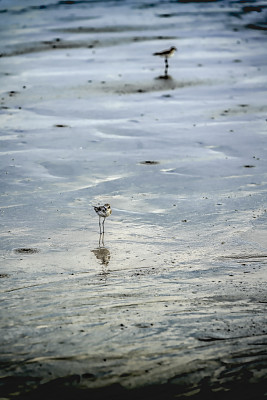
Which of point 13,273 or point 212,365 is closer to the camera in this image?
point 212,365

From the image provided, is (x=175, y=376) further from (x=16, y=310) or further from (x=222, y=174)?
(x=222, y=174)

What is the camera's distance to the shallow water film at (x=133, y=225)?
14.9 ft

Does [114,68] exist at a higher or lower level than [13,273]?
higher

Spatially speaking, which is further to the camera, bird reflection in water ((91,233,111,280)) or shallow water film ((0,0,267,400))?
bird reflection in water ((91,233,111,280))

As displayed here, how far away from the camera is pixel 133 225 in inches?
294

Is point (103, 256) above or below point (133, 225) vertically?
below

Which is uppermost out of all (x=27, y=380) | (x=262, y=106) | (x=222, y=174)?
(x=262, y=106)

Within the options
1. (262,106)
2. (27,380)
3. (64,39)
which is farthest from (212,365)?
(64,39)

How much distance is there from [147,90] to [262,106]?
2642mm

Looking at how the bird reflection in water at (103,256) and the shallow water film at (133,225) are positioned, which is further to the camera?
the bird reflection in water at (103,256)

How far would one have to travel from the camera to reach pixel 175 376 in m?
4.41

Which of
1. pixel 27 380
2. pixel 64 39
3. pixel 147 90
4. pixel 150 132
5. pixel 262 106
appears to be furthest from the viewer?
pixel 64 39

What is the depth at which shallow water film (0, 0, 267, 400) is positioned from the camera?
454 cm

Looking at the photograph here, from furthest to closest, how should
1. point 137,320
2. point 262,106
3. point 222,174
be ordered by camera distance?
point 262,106 < point 222,174 < point 137,320
